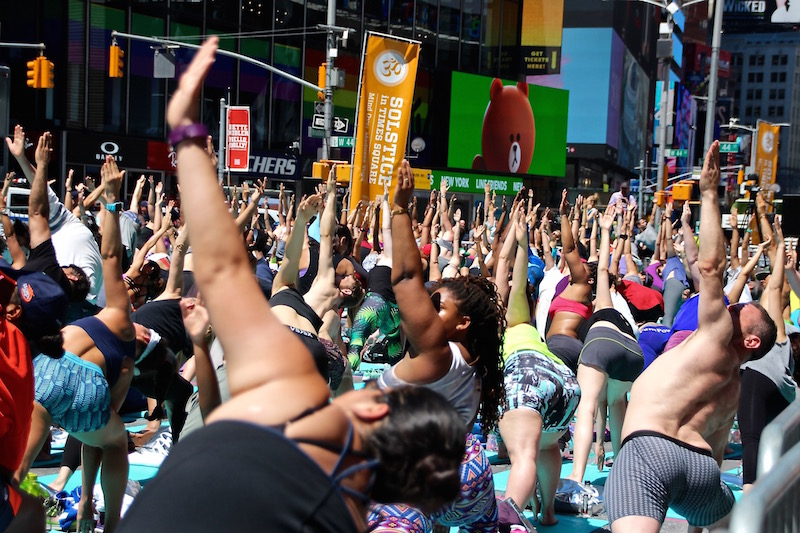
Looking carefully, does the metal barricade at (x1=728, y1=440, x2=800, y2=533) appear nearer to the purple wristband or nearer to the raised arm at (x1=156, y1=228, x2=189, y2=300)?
the purple wristband

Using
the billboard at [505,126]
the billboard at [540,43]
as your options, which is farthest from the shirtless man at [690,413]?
the billboard at [540,43]

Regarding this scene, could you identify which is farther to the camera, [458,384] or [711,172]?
[711,172]

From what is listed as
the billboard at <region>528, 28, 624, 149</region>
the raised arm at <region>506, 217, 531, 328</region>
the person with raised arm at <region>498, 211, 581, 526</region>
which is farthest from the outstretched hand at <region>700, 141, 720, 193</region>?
the billboard at <region>528, 28, 624, 149</region>

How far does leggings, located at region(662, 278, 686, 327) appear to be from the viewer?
12.8m

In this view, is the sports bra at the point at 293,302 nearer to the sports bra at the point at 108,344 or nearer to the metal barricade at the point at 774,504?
the sports bra at the point at 108,344

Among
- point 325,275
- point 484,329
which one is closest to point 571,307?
point 325,275

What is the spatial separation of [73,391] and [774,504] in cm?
386

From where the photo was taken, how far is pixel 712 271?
4.66 meters

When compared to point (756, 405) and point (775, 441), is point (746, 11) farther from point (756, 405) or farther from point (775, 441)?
point (775, 441)

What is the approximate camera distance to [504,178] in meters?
48.1

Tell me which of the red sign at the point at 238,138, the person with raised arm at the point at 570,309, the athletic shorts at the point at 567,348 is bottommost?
the athletic shorts at the point at 567,348

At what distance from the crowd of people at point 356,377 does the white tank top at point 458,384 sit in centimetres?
1

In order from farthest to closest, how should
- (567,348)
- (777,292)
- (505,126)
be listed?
(505,126)
(567,348)
(777,292)

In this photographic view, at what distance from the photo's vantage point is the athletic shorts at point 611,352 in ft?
24.3
